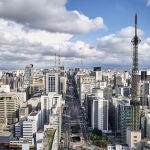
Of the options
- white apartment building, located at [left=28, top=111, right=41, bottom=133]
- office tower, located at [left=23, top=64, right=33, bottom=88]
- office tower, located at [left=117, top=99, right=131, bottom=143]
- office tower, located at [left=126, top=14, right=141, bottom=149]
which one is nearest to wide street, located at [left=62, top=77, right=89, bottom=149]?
white apartment building, located at [left=28, top=111, right=41, bottom=133]

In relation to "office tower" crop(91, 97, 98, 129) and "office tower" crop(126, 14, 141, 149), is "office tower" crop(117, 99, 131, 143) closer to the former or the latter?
"office tower" crop(126, 14, 141, 149)

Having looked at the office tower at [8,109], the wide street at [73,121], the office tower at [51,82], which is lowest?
the wide street at [73,121]

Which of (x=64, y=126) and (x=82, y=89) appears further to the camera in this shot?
(x=82, y=89)

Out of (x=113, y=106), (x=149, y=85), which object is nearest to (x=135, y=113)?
(x=113, y=106)

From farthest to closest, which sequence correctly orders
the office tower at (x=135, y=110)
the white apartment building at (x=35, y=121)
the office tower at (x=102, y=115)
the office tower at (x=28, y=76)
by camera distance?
the office tower at (x=28, y=76)
the office tower at (x=102, y=115)
the white apartment building at (x=35, y=121)
the office tower at (x=135, y=110)

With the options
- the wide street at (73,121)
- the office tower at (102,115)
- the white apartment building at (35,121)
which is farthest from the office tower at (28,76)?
the white apartment building at (35,121)

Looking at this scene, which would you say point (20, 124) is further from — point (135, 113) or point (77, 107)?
point (77, 107)

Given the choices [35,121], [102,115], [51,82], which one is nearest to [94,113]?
[102,115]

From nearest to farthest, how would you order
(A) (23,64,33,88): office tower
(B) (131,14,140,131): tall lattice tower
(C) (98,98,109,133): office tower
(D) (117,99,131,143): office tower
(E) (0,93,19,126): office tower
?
(B) (131,14,140,131): tall lattice tower, (D) (117,99,131,143): office tower, (C) (98,98,109,133): office tower, (E) (0,93,19,126): office tower, (A) (23,64,33,88): office tower

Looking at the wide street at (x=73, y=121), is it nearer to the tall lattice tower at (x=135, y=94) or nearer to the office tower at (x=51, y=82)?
the office tower at (x=51, y=82)

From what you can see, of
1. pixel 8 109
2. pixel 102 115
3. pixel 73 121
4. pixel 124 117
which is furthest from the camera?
pixel 73 121

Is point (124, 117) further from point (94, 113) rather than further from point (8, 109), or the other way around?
point (8, 109)
